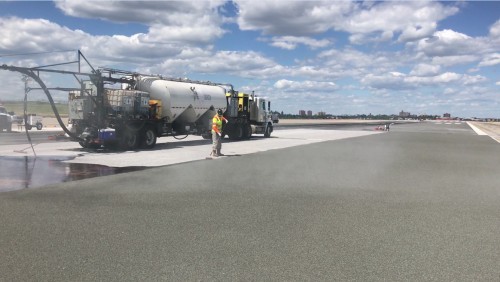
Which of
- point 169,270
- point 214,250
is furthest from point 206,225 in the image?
point 169,270

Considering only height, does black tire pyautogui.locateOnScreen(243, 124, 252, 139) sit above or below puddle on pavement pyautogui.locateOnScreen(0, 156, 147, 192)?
above

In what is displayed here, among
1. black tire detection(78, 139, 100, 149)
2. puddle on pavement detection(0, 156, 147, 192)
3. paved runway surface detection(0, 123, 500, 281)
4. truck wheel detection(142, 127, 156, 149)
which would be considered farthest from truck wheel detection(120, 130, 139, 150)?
paved runway surface detection(0, 123, 500, 281)

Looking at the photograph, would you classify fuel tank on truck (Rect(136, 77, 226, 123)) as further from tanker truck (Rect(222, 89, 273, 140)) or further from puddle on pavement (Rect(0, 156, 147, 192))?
puddle on pavement (Rect(0, 156, 147, 192))

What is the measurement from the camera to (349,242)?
609 cm

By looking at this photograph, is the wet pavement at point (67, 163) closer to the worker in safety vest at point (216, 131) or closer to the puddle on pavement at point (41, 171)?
the puddle on pavement at point (41, 171)

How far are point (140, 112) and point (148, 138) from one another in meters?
1.33

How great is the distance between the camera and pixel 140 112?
66.7 ft

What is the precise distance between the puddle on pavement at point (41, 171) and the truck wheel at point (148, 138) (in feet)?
16.6

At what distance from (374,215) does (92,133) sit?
46.6 ft

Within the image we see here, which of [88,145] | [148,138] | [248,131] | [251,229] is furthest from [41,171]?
[248,131]

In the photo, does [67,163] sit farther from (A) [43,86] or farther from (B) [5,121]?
(B) [5,121]

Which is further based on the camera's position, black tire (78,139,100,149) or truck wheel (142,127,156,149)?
truck wheel (142,127,156,149)

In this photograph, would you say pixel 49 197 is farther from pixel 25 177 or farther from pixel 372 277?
pixel 372 277

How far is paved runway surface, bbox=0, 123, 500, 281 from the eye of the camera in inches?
195
